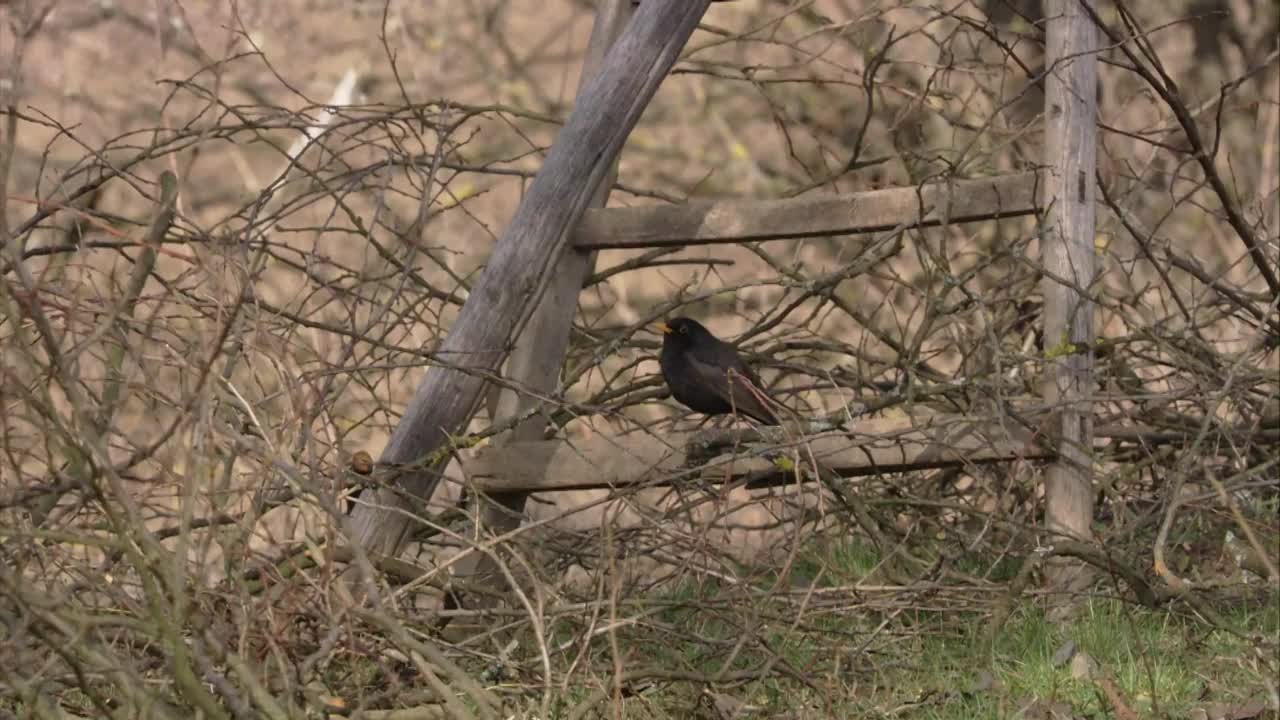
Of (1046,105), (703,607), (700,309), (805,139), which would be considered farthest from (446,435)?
(805,139)

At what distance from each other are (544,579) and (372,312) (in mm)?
1084

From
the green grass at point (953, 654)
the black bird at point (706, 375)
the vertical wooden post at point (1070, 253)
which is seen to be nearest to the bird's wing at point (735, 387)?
the black bird at point (706, 375)

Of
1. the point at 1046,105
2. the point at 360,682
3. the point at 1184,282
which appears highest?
the point at 1184,282

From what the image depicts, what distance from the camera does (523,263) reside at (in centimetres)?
450

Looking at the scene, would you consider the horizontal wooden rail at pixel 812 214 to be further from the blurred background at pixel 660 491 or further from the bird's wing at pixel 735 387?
the bird's wing at pixel 735 387

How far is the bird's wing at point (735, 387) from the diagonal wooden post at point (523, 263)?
2.31 feet

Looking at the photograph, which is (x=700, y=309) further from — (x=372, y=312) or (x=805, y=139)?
(x=372, y=312)

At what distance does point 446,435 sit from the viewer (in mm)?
4402

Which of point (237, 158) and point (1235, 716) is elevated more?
point (237, 158)

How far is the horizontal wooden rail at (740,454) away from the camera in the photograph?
4438 mm

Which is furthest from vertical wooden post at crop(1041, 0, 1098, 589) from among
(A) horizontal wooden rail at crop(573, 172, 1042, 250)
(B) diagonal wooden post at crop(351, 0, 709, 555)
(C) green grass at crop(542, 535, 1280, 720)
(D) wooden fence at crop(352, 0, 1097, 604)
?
(B) diagonal wooden post at crop(351, 0, 709, 555)

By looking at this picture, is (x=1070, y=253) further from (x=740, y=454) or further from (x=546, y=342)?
(x=546, y=342)

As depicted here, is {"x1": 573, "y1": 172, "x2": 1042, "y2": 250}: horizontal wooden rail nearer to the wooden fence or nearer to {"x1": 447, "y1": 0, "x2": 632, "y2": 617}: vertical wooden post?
the wooden fence

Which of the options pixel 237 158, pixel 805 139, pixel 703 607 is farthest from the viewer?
pixel 237 158
